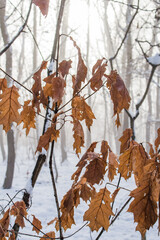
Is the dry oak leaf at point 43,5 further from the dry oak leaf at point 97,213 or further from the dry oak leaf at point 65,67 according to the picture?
the dry oak leaf at point 97,213

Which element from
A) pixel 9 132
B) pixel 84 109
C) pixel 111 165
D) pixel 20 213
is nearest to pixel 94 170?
pixel 111 165

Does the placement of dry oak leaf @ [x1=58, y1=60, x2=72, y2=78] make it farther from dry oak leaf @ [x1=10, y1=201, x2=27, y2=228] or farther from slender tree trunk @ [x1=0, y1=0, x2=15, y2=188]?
slender tree trunk @ [x1=0, y1=0, x2=15, y2=188]

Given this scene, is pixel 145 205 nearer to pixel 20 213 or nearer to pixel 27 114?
pixel 27 114

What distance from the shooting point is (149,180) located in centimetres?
68

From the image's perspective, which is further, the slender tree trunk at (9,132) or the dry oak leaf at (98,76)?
the slender tree trunk at (9,132)

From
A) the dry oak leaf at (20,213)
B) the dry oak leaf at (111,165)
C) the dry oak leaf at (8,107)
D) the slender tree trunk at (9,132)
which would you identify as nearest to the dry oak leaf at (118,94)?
the dry oak leaf at (111,165)

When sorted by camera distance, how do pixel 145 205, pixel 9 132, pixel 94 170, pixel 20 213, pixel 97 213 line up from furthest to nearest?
pixel 9 132
pixel 20 213
pixel 94 170
pixel 97 213
pixel 145 205

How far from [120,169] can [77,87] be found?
40 cm

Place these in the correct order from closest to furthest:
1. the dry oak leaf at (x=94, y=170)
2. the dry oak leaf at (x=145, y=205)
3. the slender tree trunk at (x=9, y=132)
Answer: the dry oak leaf at (x=145, y=205) < the dry oak leaf at (x=94, y=170) < the slender tree trunk at (x=9, y=132)

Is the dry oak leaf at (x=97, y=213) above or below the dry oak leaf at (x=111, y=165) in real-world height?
below

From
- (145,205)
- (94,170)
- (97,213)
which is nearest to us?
(145,205)

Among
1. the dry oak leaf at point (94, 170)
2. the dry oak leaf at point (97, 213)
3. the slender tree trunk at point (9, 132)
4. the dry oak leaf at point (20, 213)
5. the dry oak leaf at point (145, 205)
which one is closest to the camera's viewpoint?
the dry oak leaf at point (145, 205)

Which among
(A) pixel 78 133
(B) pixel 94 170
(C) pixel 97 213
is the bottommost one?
(C) pixel 97 213

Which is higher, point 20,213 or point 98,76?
point 98,76
